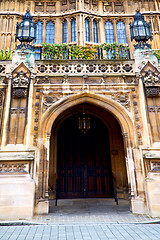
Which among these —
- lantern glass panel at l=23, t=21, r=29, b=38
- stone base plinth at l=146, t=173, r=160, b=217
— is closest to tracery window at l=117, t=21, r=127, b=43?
lantern glass panel at l=23, t=21, r=29, b=38

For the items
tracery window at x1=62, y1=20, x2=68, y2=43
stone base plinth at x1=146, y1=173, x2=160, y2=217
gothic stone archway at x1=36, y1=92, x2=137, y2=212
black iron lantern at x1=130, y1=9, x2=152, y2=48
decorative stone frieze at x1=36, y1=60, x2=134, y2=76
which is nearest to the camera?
stone base plinth at x1=146, y1=173, x2=160, y2=217

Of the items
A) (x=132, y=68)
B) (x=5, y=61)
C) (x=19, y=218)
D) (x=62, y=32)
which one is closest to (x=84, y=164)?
(x=19, y=218)

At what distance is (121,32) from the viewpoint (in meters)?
16.7

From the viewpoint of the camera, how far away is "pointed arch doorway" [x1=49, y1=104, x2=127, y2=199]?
34.3ft

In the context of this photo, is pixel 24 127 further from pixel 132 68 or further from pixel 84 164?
pixel 132 68

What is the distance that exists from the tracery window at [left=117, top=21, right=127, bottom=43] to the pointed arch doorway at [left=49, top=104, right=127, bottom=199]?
888 centimetres

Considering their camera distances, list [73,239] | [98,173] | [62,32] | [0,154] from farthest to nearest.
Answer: [62,32], [98,173], [0,154], [73,239]

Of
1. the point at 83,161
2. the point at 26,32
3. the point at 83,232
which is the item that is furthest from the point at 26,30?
the point at 83,232

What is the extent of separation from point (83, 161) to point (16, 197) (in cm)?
531

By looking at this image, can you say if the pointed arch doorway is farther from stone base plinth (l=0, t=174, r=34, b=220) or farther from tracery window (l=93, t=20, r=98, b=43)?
tracery window (l=93, t=20, r=98, b=43)

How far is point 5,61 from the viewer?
339 inches

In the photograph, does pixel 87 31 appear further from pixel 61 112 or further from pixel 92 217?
pixel 92 217

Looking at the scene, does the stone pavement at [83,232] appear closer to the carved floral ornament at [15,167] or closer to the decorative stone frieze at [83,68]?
the carved floral ornament at [15,167]

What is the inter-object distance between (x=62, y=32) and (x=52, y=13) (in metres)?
2.37
